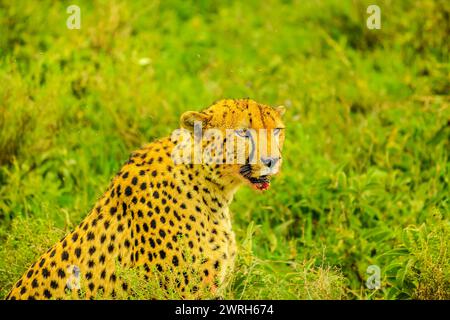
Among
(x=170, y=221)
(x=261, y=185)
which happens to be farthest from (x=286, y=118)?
(x=170, y=221)

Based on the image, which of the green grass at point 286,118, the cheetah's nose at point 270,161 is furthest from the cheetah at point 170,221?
the green grass at point 286,118

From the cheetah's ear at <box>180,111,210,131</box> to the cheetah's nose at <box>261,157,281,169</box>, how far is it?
0.38 metres

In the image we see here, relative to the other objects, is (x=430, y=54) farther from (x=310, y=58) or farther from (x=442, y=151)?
(x=442, y=151)

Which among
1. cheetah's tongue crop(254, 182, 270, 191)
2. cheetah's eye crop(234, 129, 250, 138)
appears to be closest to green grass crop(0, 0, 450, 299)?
cheetah's tongue crop(254, 182, 270, 191)

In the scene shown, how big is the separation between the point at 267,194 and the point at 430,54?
263 centimetres

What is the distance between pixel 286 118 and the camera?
7.32 metres

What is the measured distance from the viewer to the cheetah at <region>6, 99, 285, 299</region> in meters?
4.48

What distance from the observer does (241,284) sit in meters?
5.06

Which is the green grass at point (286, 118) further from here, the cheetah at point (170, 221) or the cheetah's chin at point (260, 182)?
the cheetah's chin at point (260, 182)

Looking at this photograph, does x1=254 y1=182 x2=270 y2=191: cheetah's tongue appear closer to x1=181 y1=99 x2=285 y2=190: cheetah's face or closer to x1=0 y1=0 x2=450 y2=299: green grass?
x1=181 y1=99 x2=285 y2=190: cheetah's face

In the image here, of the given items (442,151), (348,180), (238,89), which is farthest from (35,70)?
(442,151)

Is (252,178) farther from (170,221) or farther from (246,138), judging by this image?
(170,221)

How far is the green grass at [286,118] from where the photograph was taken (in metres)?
5.39
